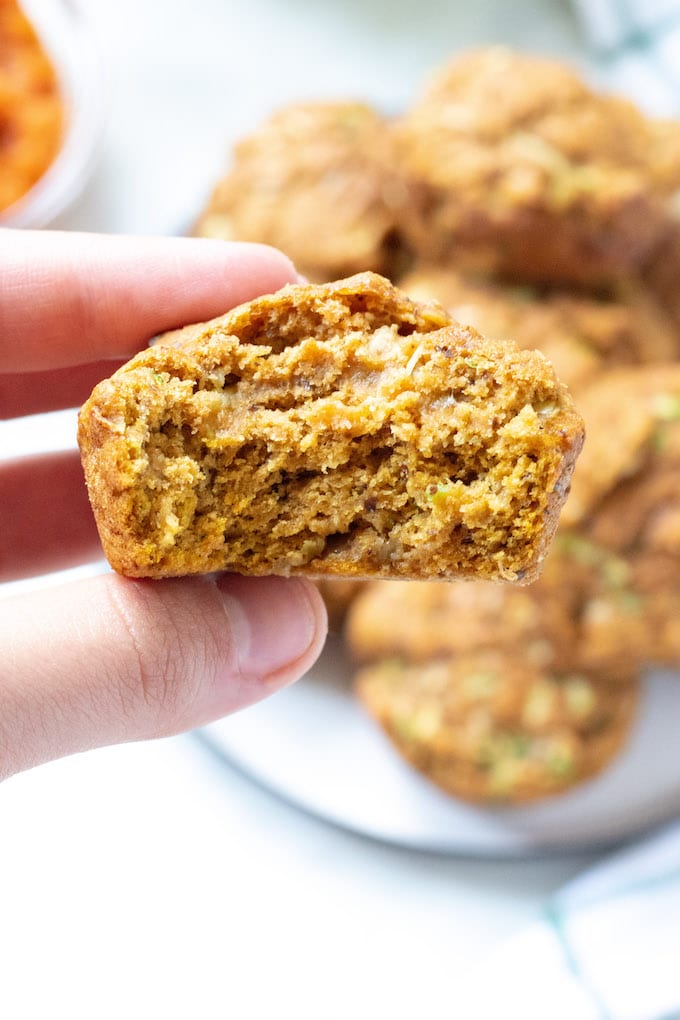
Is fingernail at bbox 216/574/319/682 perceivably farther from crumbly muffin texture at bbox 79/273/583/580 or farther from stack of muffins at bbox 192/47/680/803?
stack of muffins at bbox 192/47/680/803

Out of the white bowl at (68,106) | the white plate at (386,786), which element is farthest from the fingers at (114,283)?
the white plate at (386,786)

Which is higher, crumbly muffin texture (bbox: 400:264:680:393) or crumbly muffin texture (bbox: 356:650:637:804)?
crumbly muffin texture (bbox: 400:264:680:393)

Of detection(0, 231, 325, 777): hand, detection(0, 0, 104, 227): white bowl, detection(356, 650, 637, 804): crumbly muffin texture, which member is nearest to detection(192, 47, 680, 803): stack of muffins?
detection(356, 650, 637, 804): crumbly muffin texture

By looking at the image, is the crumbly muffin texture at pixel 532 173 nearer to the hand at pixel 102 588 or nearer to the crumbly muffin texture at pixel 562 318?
the crumbly muffin texture at pixel 562 318

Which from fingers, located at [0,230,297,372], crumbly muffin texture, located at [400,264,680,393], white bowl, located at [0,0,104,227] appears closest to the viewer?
fingers, located at [0,230,297,372]

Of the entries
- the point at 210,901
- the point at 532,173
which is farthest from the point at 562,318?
the point at 210,901

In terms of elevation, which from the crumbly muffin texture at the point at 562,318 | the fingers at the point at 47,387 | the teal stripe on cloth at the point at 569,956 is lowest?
the teal stripe on cloth at the point at 569,956

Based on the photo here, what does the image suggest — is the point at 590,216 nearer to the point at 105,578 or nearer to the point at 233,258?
the point at 233,258

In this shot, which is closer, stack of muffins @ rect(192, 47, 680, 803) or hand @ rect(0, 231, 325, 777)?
hand @ rect(0, 231, 325, 777)
